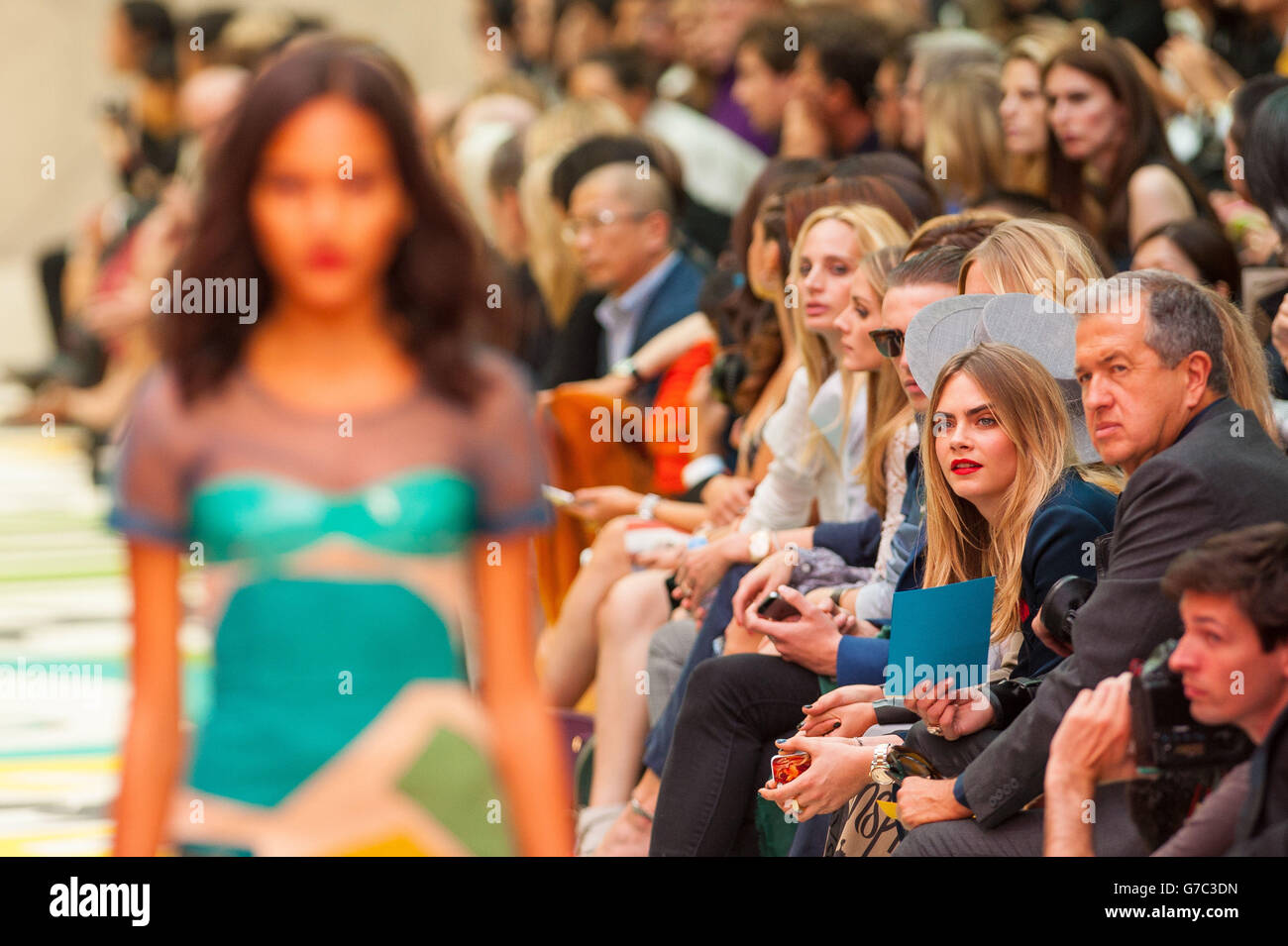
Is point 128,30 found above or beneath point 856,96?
above

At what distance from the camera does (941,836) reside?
9.29 feet

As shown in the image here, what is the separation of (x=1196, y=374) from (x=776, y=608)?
1.14m

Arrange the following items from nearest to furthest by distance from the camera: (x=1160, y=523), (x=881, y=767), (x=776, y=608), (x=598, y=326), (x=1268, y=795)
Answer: (x=1268, y=795) < (x=1160, y=523) < (x=881, y=767) < (x=776, y=608) < (x=598, y=326)

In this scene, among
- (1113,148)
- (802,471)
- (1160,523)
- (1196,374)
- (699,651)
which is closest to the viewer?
(1160,523)

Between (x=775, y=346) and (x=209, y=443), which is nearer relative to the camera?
(x=209, y=443)

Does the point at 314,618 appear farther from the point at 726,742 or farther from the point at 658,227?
the point at 658,227

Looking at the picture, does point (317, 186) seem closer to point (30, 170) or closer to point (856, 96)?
point (856, 96)

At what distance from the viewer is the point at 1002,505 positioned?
305cm

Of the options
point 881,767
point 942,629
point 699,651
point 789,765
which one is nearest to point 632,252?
point 699,651

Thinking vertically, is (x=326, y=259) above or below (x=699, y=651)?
above

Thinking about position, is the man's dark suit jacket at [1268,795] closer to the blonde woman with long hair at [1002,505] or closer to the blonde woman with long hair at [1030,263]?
the blonde woman with long hair at [1002,505]

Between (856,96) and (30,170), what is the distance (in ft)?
39.8

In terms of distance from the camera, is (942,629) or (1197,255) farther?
(1197,255)
